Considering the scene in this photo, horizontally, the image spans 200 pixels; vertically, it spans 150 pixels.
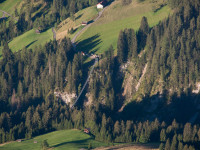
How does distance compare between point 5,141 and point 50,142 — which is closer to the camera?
point 50,142

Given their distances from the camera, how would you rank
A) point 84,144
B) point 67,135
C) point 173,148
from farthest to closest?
point 67,135 → point 84,144 → point 173,148

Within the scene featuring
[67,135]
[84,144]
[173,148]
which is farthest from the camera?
[67,135]

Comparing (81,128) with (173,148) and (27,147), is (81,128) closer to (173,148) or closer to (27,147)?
(27,147)

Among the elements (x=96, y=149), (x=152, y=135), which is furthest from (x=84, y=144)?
(x=152, y=135)

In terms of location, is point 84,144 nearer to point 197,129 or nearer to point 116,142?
point 116,142

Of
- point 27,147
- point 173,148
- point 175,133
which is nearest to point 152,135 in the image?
point 175,133

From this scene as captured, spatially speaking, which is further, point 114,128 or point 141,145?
point 114,128
